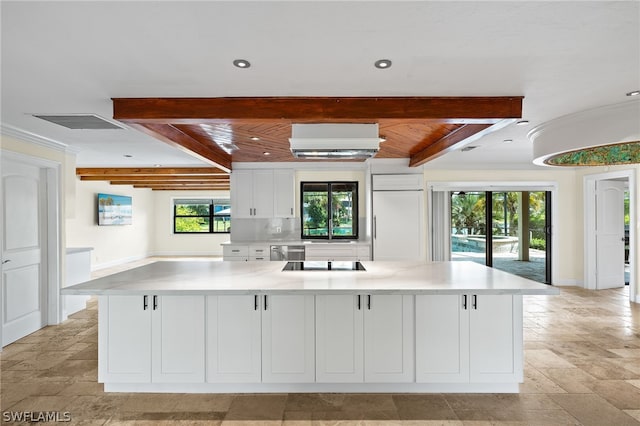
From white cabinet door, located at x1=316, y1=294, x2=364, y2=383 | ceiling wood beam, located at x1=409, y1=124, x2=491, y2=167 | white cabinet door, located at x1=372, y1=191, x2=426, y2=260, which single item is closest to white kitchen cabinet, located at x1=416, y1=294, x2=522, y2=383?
white cabinet door, located at x1=316, y1=294, x2=364, y2=383

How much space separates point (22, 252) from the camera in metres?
4.04

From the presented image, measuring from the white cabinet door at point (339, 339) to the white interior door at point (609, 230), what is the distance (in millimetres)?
5651

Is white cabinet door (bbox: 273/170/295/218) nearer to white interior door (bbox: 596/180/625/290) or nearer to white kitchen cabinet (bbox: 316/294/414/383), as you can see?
white kitchen cabinet (bbox: 316/294/414/383)

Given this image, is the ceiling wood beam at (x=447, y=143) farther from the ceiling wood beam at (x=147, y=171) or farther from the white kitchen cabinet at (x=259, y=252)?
the ceiling wood beam at (x=147, y=171)

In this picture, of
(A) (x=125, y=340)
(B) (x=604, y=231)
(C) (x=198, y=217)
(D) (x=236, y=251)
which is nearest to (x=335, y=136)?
(A) (x=125, y=340)

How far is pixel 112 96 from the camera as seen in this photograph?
2.75 meters

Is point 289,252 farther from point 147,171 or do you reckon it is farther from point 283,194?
point 147,171

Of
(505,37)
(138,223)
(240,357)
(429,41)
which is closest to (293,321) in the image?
(240,357)

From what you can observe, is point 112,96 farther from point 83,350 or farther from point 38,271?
point 38,271

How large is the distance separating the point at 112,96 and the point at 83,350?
8.25 feet

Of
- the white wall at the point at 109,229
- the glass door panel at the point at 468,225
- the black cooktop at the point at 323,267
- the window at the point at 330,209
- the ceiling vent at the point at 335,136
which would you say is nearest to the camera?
the ceiling vent at the point at 335,136

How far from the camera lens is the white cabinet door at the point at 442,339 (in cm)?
273

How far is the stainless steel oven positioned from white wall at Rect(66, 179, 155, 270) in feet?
15.1

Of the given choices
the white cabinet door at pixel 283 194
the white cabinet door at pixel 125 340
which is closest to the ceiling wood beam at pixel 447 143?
the white cabinet door at pixel 283 194
